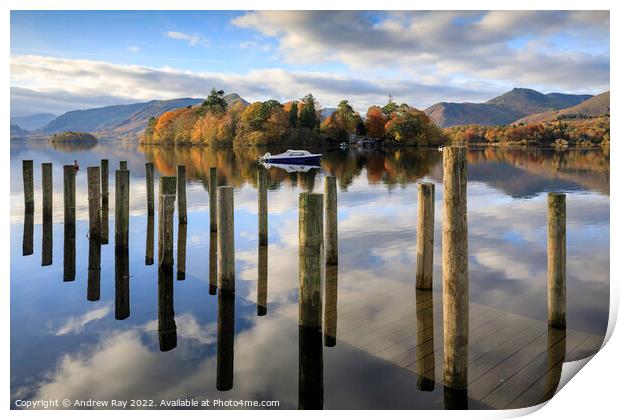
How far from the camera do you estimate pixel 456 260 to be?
211 inches

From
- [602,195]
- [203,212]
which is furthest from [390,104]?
[203,212]

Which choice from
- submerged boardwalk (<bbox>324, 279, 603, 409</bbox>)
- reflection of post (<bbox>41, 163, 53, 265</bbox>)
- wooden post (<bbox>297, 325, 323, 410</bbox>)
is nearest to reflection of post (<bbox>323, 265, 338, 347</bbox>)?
submerged boardwalk (<bbox>324, 279, 603, 409</bbox>)

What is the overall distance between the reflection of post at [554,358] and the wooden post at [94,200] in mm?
10003

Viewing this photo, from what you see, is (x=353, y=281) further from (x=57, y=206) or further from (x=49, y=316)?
(x=57, y=206)

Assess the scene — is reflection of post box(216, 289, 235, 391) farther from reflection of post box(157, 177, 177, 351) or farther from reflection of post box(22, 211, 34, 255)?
reflection of post box(22, 211, 34, 255)

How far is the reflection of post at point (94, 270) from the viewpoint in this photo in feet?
32.2

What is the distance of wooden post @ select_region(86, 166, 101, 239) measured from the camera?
12.5 meters

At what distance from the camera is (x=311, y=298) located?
665cm

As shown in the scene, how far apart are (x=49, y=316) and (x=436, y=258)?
26.7 feet

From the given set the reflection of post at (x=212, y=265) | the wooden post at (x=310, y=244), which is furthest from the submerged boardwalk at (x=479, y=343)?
the reflection of post at (x=212, y=265)

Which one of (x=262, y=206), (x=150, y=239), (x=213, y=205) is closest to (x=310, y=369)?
(x=262, y=206)

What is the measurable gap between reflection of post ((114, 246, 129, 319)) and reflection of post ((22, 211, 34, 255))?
2682 mm

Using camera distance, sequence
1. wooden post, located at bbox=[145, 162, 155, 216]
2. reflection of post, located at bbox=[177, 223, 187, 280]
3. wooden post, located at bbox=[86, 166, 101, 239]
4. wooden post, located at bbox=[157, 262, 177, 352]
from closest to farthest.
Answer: wooden post, located at bbox=[157, 262, 177, 352] < reflection of post, located at bbox=[177, 223, 187, 280] < wooden post, located at bbox=[86, 166, 101, 239] < wooden post, located at bbox=[145, 162, 155, 216]
